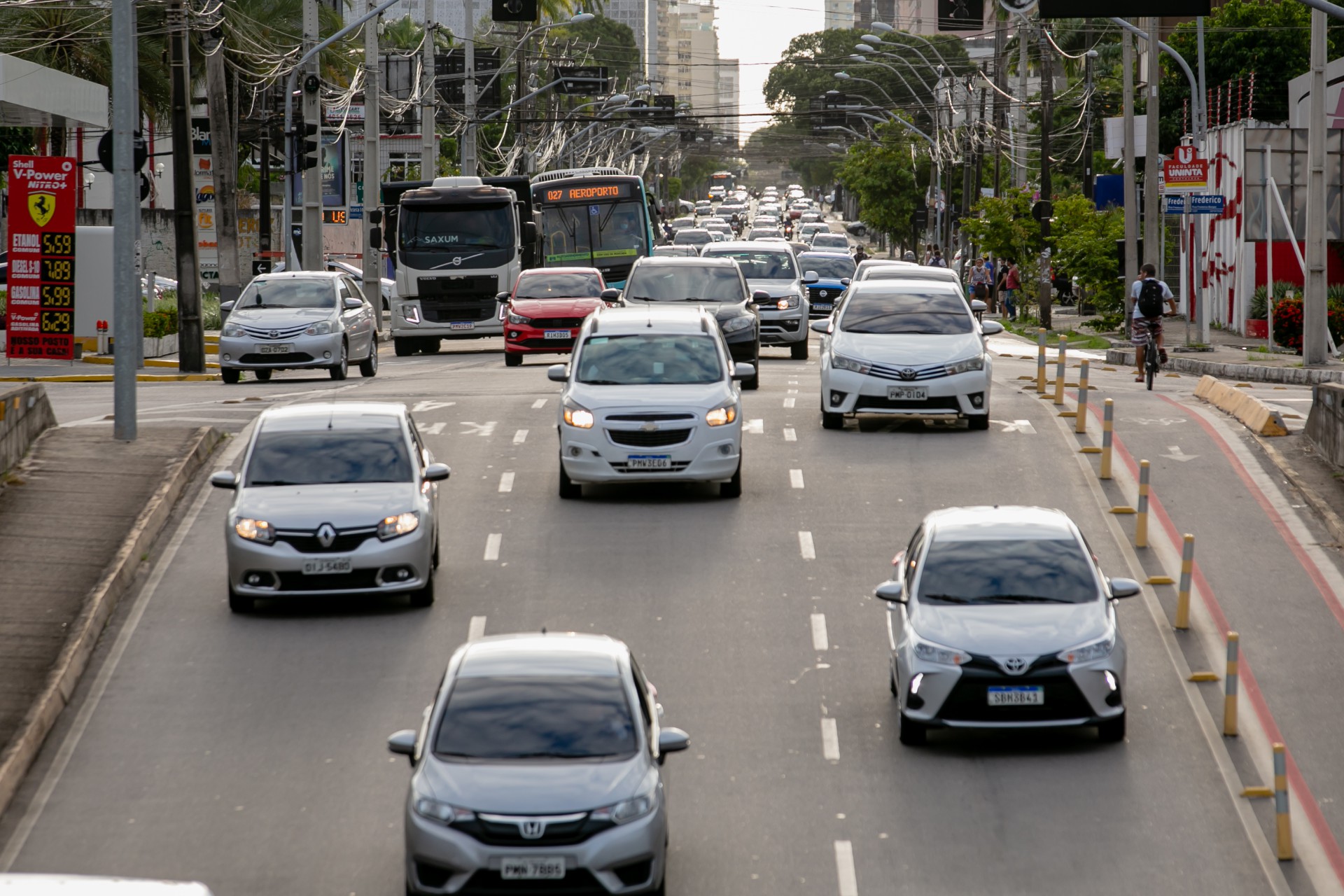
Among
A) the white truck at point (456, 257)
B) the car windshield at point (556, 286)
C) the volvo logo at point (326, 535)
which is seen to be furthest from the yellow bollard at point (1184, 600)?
the white truck at point (456, 257)

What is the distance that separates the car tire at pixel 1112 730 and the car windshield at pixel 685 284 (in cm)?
1595

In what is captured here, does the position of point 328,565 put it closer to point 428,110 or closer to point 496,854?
point 496,854

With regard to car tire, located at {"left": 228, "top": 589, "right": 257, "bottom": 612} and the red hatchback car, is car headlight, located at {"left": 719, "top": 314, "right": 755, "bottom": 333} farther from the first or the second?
car tire, located at {"left": 228, "top": 589, "right": 257, "bottom": 612}

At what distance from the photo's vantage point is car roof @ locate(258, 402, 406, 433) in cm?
1648

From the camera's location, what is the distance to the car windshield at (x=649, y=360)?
64.2 feet

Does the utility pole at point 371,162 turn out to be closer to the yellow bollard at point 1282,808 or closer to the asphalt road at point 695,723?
the asphalt road at point 695,723

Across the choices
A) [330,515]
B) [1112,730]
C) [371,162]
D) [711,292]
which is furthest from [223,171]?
[1112,730]

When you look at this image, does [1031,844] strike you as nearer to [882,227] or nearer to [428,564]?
[428,564]

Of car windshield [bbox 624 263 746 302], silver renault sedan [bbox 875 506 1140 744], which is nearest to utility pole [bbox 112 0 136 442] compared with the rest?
car windshield [bbox 624 263 746 302]

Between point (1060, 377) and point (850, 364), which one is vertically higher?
point (850, 364)

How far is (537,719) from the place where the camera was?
32.0 ft

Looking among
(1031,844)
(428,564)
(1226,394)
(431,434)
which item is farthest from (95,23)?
(1031,844)

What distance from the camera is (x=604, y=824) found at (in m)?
9.27

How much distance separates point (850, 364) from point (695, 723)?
10.0 m
